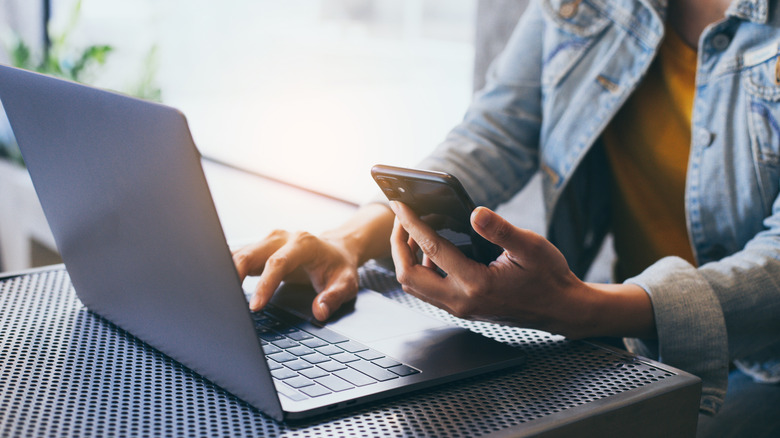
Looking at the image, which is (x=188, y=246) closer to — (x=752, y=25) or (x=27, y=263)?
(x=752, y=25)

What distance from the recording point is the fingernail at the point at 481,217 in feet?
1.75

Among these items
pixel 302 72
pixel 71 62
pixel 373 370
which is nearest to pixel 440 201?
pixel 373 370

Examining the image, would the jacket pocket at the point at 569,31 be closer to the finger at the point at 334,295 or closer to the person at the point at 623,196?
the person at the point at 623,196

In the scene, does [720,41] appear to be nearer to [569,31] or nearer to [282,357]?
[569,31]

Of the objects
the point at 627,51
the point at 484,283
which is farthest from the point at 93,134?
the point at 627,51

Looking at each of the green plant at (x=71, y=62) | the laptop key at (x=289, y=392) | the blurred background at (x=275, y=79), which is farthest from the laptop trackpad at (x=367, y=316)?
the green plant at (x=71, y=62)

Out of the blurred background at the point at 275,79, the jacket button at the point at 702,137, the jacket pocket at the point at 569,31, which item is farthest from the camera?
the blurred background at the point at 275,79

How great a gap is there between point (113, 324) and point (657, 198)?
81 centimetres

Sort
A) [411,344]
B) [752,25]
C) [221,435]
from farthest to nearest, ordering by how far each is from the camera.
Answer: [752,25] → [411,344] → [221,435]

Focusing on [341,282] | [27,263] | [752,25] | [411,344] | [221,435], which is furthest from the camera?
[27,263]

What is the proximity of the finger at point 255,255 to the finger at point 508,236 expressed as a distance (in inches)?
11.0

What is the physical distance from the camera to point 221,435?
0.45 metres

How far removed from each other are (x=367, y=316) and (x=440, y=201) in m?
0.16

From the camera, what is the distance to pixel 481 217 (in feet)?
1.75
